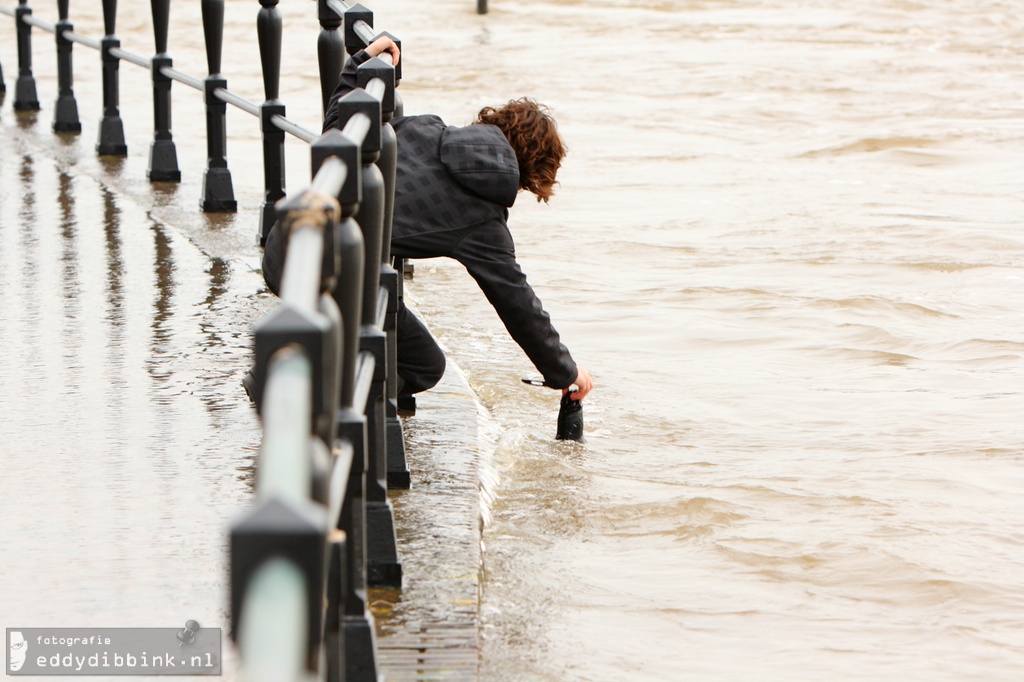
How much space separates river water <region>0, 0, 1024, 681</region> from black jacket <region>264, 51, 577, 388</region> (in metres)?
0.58

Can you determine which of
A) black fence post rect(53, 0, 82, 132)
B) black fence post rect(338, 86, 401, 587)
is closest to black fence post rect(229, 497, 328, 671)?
black fence post rect(338, 86, 401, 587)

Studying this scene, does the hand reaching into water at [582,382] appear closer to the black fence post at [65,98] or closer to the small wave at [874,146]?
the black fence post at [65,98]

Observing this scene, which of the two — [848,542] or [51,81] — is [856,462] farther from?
[51,81]

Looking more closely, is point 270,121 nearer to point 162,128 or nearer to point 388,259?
point 162,128

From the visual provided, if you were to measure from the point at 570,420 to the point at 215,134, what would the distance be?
2863mm

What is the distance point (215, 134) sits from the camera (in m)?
6.85

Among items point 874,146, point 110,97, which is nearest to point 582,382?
point 110,97

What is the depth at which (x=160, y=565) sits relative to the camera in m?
3.04

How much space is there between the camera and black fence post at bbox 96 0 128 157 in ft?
26.1

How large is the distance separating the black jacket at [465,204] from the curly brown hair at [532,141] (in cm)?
10

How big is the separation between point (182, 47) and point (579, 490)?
15491 millimetres

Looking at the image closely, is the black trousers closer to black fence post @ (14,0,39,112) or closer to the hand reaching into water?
the hand reaching into water

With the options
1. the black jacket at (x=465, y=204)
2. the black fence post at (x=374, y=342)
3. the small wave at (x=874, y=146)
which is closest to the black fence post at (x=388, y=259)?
the black fence post at (x=374, y=342)

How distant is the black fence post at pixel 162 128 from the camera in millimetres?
7188
